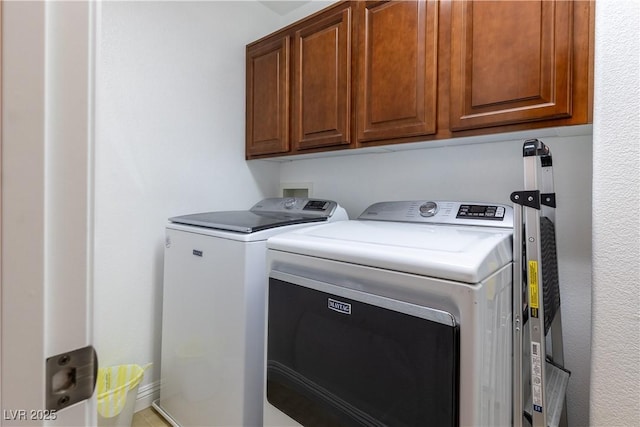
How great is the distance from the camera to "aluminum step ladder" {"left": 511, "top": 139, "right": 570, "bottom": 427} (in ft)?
3.14

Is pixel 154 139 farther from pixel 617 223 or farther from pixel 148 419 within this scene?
pixel 617 223

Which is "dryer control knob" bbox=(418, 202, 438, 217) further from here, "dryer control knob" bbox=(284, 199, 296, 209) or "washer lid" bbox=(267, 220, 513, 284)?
"dryer control knob" bbox=(284, 199, 296, 209)

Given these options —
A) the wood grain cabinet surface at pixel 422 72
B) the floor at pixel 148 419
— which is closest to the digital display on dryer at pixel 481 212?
the wood grain cabinet surface at pixel 422 72

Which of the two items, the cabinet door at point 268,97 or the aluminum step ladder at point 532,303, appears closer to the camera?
the aluminum step ladder at point 532,303

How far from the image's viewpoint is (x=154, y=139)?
1.88 m

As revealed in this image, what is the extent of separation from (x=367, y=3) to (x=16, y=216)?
171 centimetres

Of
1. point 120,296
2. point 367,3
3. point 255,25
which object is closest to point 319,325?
point 120,296

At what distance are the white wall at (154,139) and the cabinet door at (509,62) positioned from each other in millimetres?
1449

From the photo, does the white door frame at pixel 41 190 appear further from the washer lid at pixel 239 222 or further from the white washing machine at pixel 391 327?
the washer lid at pixel 239 222

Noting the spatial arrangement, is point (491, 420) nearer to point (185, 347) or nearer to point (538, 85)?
point (538, 85)

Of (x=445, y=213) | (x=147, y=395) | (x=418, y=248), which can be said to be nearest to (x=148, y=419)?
(x=147, y=395)

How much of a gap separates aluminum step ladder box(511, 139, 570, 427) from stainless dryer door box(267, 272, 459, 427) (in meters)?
0.34

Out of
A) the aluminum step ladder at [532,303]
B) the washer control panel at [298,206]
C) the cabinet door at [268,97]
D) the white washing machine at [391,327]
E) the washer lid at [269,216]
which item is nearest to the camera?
the white washing machine at [391,327]

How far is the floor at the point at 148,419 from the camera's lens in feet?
5.73
